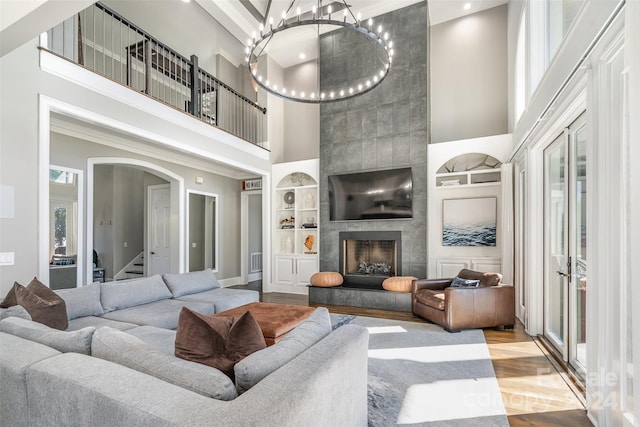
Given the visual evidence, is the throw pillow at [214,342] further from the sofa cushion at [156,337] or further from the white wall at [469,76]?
the white wall at [469,76]

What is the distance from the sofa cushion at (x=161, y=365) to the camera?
112 centimetres

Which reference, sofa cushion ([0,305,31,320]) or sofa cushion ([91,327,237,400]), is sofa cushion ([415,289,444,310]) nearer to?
sofa cushion ([91,327,237,400])

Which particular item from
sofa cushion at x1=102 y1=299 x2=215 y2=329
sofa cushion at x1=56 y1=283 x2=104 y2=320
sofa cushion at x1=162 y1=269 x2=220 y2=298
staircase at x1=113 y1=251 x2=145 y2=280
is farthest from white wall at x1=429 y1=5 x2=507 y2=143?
staircase at x1=113 y1=251 x2=145 y2=280

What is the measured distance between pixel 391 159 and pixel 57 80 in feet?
15.9

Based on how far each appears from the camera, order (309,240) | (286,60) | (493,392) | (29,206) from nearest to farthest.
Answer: (493,392) < (29,206) < (309,240) < (286,60)

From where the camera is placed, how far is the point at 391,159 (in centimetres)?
584

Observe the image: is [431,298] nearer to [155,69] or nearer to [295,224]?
[295,224]

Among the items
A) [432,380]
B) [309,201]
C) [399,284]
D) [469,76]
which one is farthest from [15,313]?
[469,76]

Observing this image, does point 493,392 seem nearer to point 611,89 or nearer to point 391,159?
point 611,89

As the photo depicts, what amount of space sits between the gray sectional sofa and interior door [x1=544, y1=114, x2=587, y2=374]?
223cm

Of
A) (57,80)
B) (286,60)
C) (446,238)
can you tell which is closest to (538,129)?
(446,238)

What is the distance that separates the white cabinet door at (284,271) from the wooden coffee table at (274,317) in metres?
3.08

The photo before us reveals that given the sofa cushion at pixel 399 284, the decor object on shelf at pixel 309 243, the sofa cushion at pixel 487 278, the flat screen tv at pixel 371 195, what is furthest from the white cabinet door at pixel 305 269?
the sofa cushion at pixel 487 278

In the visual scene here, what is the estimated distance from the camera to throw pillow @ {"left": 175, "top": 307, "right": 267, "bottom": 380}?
137 centimetres
